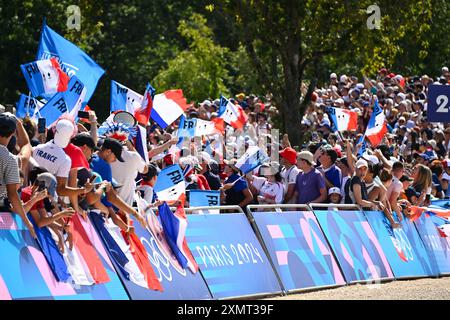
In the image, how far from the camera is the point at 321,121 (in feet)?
91.9

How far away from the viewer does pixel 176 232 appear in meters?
13.6

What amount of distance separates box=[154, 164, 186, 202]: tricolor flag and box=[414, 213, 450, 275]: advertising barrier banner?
6061 millimetres

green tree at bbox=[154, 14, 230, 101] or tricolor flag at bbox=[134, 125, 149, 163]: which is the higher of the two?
tricolor flag at bbox=[134, 125, 149, 163]

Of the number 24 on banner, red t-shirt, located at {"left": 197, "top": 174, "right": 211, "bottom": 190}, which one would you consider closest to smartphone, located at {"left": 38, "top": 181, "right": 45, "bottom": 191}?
red t-shirt, located at {"left": 197, "top": 174, "right": 211, "bottom": 190}

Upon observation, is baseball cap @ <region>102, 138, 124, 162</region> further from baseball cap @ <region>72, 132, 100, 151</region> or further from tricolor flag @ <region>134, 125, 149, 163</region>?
tricolor flag @ <region>134, 125, 149, 163</region>

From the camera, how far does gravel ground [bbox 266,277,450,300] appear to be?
14.8 metres

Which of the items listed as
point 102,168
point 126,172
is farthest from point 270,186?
point 102,168

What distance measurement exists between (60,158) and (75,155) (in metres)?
0.40

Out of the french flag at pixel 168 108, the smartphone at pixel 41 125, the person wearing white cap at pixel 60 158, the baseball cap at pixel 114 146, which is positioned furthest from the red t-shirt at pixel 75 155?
the french flag at pixel 168 108

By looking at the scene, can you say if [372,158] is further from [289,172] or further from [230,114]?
[230,114]

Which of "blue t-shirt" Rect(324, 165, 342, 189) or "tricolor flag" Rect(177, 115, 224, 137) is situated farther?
"tricolor flag" Rect(177, 115, 224, 137)

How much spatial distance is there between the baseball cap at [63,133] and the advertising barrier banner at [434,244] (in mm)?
8911

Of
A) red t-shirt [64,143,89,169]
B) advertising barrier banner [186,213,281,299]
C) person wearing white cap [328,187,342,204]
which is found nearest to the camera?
red t-shirt [64,143,89,169]

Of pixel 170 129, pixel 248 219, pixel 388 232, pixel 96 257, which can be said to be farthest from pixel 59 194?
pixel 170 129
